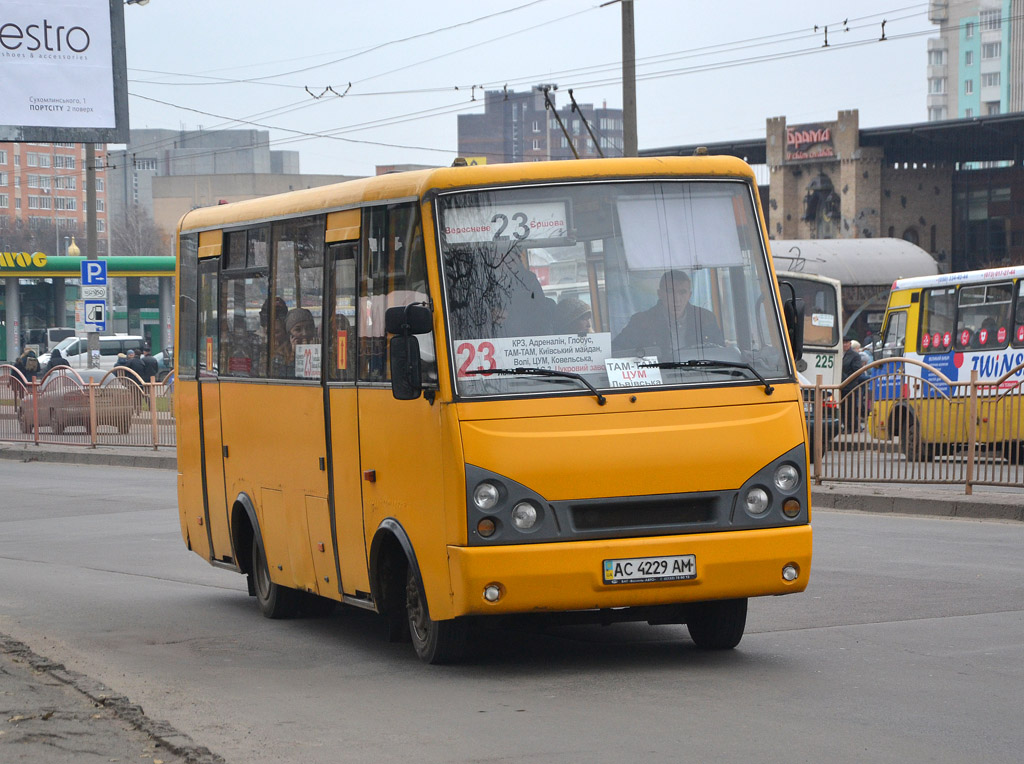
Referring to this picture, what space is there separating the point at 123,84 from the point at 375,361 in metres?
19.9

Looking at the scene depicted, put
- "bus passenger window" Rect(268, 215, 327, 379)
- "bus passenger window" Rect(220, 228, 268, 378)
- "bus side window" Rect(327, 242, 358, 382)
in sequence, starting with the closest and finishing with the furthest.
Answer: "bus side window" Rect(327, 242, 358, 382)
"bus passenger window" Rect(268, 215, 327, 379)
"bus passenger window" Rect(220, 228, 268, 378)

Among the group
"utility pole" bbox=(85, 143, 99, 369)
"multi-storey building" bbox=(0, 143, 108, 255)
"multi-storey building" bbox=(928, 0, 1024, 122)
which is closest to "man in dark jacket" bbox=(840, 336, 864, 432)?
"utility pole" bbox=(85, 143, 99, 369)

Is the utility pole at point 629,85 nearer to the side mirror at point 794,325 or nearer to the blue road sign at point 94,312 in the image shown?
the side mirror at point 794,325

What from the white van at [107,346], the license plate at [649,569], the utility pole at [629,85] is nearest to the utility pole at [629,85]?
the utility pole at [629,85]

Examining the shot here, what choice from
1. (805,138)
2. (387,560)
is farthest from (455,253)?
(805,138)

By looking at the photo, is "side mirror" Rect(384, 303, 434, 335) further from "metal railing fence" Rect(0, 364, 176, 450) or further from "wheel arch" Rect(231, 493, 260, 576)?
"metal railing fence" Rect(0, 364, 176, 450)

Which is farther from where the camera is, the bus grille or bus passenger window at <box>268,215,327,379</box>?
bus passenger window at <box>268,215,327,379</box>

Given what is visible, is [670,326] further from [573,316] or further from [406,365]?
[406,365]

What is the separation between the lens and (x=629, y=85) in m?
22.2

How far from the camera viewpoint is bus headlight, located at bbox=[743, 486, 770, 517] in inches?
295

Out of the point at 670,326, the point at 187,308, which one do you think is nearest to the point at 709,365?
the point at 670,326

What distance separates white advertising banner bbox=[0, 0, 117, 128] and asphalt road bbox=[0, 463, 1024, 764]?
1497cm

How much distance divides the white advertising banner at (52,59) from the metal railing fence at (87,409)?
4.67 metres

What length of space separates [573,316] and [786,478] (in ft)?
4.18
